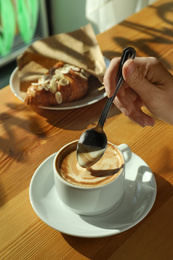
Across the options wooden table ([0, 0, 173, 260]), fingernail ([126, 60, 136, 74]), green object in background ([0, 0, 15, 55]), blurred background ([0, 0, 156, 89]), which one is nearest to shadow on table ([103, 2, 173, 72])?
wooden table ([0, 0, 173, 260])

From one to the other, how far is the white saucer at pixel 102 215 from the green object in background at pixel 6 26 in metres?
1.93

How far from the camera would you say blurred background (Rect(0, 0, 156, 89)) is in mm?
2289

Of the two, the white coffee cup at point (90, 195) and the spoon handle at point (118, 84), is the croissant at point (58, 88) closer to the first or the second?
the spoon handle at point (118, 84)

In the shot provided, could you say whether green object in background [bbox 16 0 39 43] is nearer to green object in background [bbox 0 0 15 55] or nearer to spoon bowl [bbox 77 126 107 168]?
green object in background [bbox 0 0 15 55]

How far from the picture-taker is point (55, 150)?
0.81 m

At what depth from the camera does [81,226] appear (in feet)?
1.99

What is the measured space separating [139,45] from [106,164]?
26.3 inches

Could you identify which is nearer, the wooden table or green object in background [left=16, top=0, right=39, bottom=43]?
the wooden table

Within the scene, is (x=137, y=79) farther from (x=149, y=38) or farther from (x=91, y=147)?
(x=149, y=38)

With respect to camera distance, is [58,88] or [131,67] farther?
[58,88]

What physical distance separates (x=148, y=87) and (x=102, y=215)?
334mm

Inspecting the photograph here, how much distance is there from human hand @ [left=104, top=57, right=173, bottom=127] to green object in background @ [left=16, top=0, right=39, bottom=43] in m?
1.88

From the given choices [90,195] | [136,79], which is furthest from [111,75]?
[90,195]

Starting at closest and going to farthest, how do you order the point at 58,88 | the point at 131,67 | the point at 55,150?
the point at 131,67
the point at 55,150
the point at 58,88
